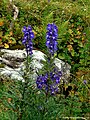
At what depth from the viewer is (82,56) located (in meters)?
7.53

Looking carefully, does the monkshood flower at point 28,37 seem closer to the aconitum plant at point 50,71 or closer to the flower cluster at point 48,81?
the aconitum plant at point 50,71

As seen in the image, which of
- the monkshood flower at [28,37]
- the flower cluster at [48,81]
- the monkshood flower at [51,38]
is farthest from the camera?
the flower cluster at [48,81]

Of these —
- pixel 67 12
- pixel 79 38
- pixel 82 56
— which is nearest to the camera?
pixel 82 56

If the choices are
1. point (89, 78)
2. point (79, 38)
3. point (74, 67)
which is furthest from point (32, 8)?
point (89, 78)

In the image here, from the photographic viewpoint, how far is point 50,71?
373 cm

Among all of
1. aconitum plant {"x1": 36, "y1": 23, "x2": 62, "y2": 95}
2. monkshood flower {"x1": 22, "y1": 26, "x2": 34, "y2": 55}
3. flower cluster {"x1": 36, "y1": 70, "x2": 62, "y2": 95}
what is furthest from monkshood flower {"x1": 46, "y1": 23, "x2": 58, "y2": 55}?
flower cluster {"x1": 36, "y1": 70, "x2": 62, "y2": 95}

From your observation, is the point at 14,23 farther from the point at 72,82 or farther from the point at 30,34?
Answer: the point at 30,34

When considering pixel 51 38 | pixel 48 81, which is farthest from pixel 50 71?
pixel 51 38

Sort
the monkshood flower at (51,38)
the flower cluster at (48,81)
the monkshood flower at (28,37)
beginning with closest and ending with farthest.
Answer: the monkshood flower at (51,38)
the monkshood flower at (28,37)
the flower cluster at (48,81)

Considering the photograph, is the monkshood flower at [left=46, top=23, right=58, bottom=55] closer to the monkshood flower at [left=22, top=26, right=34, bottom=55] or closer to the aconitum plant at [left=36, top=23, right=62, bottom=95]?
the aconitum plant at [left=36, top=23, right=62, bottom=95]

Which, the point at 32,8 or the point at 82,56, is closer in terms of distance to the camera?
the point at 82,56

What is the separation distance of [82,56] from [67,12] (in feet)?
5.41

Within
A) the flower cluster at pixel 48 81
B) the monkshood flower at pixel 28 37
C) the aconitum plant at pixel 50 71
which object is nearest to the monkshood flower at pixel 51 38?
the aconitum plant at pixel 50 71

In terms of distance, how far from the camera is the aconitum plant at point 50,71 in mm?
3574
